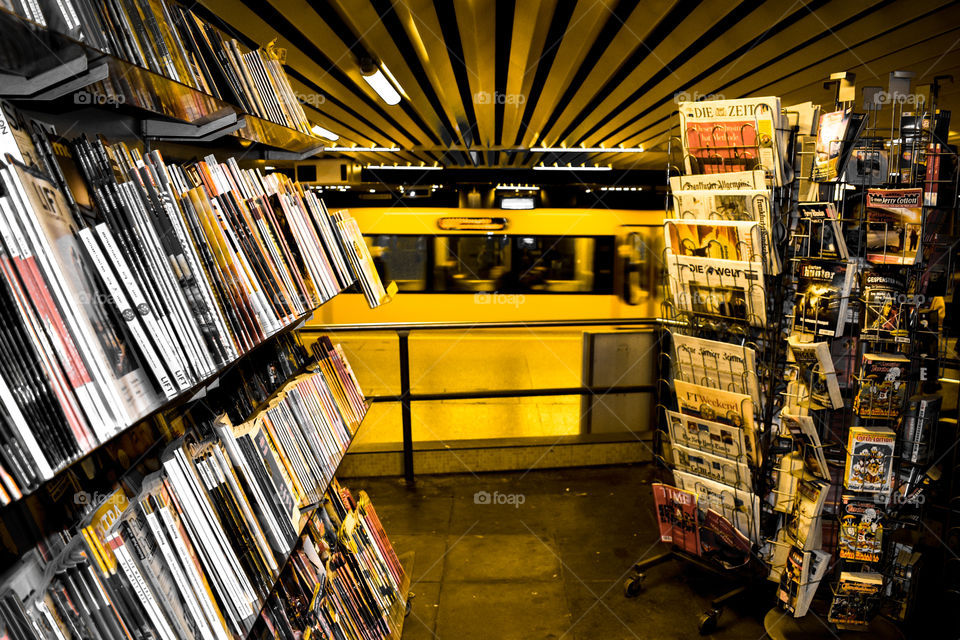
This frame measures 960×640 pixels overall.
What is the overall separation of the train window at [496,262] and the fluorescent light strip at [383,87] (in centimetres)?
334

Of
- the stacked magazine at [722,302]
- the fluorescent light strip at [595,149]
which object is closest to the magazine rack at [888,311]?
the stacked magazine at [722,302]

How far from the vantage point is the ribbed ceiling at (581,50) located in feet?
9.96

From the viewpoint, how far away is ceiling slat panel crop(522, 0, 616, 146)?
3098 millimetres

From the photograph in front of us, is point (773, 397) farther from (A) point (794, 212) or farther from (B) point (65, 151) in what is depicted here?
(B) point (65, 151)

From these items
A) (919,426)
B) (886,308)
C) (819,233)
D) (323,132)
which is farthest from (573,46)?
(323,132)

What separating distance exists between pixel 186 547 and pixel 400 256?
728 centimetres

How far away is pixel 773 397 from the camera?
2.65 metres

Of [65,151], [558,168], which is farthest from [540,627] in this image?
[558,168]

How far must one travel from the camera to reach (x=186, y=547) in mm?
1058

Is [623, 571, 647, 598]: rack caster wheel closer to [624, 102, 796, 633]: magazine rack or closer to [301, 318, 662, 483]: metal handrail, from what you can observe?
[624, 102, 796, 633]: magazine rack

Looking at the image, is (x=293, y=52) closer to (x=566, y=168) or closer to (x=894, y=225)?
(x=894, y=225)

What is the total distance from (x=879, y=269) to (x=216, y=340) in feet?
8.68

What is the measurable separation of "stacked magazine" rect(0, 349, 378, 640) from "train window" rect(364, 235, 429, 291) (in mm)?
6516

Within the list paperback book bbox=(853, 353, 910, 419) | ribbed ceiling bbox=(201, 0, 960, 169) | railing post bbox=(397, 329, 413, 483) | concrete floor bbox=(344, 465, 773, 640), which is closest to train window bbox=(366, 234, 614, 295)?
ribbed ceiling bbox=(201, 0, 960, 169)
